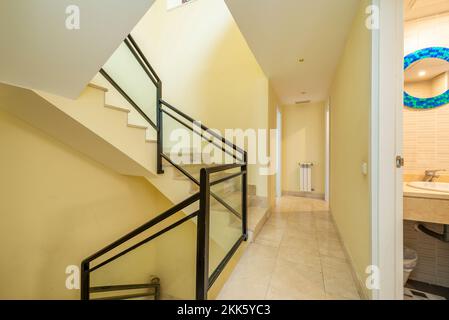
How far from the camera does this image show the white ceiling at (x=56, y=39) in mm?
956

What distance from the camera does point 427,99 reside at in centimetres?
172

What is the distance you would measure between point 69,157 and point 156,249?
197cm

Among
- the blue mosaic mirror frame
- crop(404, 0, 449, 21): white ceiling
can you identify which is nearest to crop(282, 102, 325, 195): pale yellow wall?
the blue mosaic mirror frame

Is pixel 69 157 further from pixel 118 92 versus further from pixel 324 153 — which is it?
pixel 324 153

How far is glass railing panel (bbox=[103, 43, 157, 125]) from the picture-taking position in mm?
2139

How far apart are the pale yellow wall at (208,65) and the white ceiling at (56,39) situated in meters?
2.07

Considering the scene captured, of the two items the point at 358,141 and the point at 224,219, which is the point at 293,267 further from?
the point at 358,141

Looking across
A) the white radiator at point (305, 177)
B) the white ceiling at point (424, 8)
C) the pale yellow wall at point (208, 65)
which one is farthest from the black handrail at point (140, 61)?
the white radiator at point (305, 177)

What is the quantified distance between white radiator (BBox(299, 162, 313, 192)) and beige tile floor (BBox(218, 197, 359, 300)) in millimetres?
1658

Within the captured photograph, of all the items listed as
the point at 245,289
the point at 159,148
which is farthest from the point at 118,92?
the point at 245,289

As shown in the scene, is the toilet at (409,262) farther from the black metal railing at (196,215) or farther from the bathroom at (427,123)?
the black metal railing at (196,215)

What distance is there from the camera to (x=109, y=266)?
91.8 inches

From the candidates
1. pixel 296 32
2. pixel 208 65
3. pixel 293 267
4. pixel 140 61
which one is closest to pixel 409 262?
pixel 293 267

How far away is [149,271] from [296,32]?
4053mm
